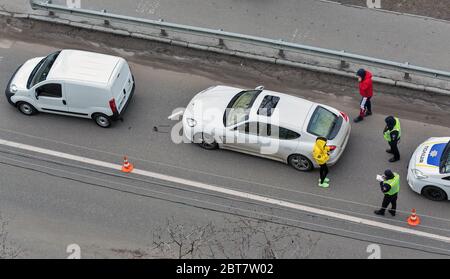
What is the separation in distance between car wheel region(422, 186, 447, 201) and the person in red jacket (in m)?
2.79

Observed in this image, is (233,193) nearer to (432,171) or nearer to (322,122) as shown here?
(322,122)

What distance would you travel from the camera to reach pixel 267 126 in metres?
14.7

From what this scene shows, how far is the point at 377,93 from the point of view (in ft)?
55.5

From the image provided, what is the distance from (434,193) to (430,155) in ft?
2.85

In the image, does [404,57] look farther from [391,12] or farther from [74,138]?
[74,138]

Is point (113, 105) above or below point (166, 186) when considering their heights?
above

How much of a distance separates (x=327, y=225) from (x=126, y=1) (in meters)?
9.77

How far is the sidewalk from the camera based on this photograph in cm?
1783

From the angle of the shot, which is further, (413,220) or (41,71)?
(41,71)

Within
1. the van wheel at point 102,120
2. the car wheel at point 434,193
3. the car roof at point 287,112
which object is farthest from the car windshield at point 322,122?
the van wheel at point 102,120

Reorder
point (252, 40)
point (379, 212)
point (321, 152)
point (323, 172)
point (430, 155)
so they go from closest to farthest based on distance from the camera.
Result: point (321, 152) < point (379, 212) < point (430, 155) < point (323, 172) < point (252, 40)

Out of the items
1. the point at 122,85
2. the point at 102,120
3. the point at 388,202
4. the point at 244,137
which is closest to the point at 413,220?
the point at 388,202

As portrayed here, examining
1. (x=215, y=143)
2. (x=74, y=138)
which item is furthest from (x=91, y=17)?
(x=215, y=143)

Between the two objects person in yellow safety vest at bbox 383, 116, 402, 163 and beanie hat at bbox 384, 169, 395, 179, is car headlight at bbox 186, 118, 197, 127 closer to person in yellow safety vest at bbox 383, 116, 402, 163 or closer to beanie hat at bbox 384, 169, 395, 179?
person in yellow safety vest at bbox 383, 116, 402, 163
